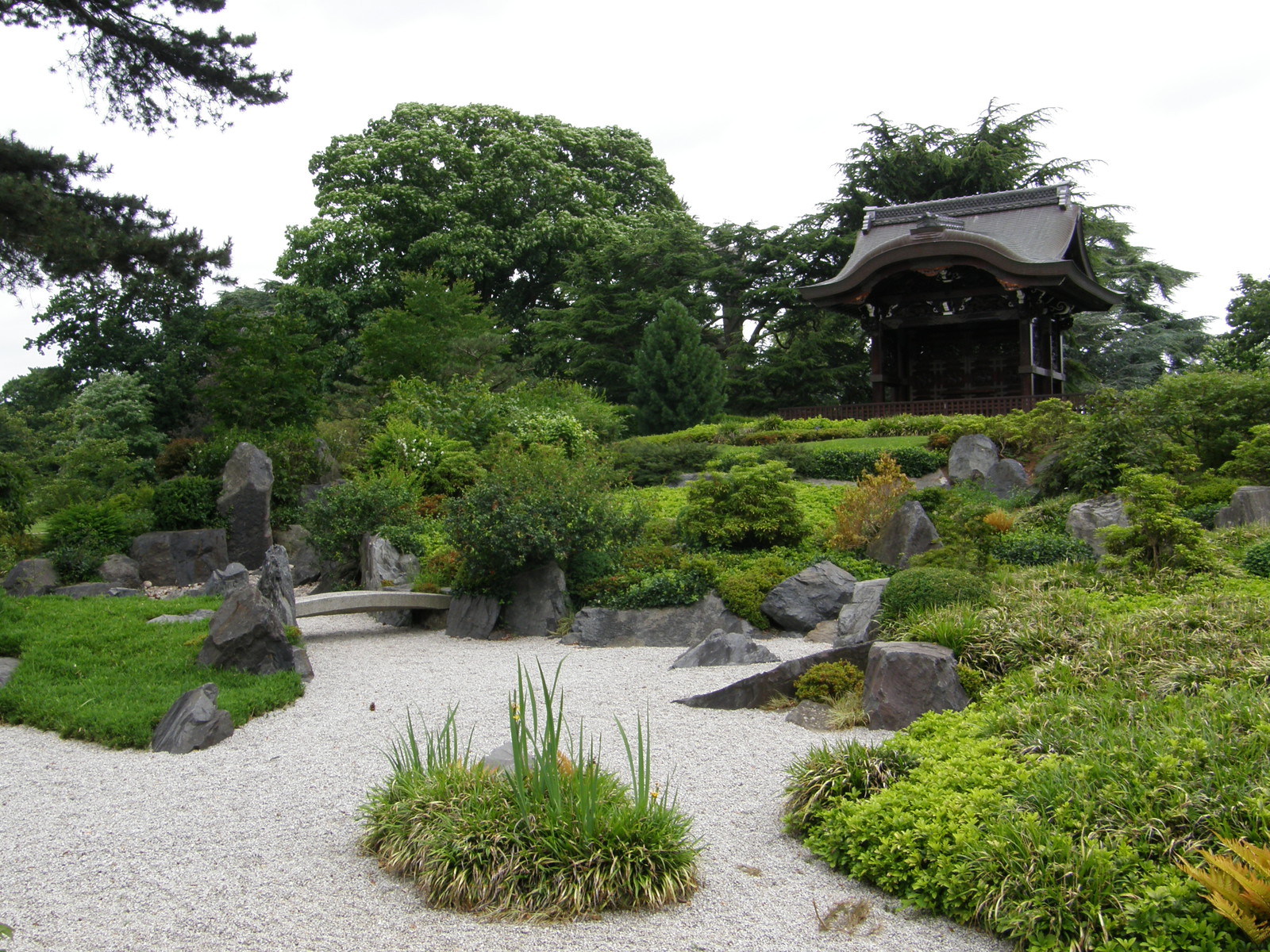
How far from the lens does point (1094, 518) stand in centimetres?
981

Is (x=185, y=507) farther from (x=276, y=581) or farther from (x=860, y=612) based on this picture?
(x=860, y=612)

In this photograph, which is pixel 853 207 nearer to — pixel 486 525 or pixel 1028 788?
pixel 486 525

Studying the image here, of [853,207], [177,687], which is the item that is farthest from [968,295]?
[177,687]

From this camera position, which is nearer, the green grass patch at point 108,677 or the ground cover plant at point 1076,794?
the ground cover plant at point 1076,794

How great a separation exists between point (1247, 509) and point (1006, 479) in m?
4.35

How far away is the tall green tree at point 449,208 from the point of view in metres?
28.9

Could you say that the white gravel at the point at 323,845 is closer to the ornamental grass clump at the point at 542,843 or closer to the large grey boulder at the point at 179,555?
the ornamental grass clump at the point at 542,843

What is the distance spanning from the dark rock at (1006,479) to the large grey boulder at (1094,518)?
317 centimetres

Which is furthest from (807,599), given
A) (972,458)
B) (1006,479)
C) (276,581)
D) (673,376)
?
(673,376)

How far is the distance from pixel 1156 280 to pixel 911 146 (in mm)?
8476

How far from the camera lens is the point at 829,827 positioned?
3.77 metres

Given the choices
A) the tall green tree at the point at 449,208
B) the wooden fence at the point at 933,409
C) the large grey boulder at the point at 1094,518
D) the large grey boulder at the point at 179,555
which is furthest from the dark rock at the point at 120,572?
the tall green tree at the point at 449,208

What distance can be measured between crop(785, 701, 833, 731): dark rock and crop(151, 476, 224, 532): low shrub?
1038cm

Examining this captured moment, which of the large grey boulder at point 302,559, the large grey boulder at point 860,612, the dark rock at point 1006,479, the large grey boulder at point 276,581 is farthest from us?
the dark rock at point 1006,479
